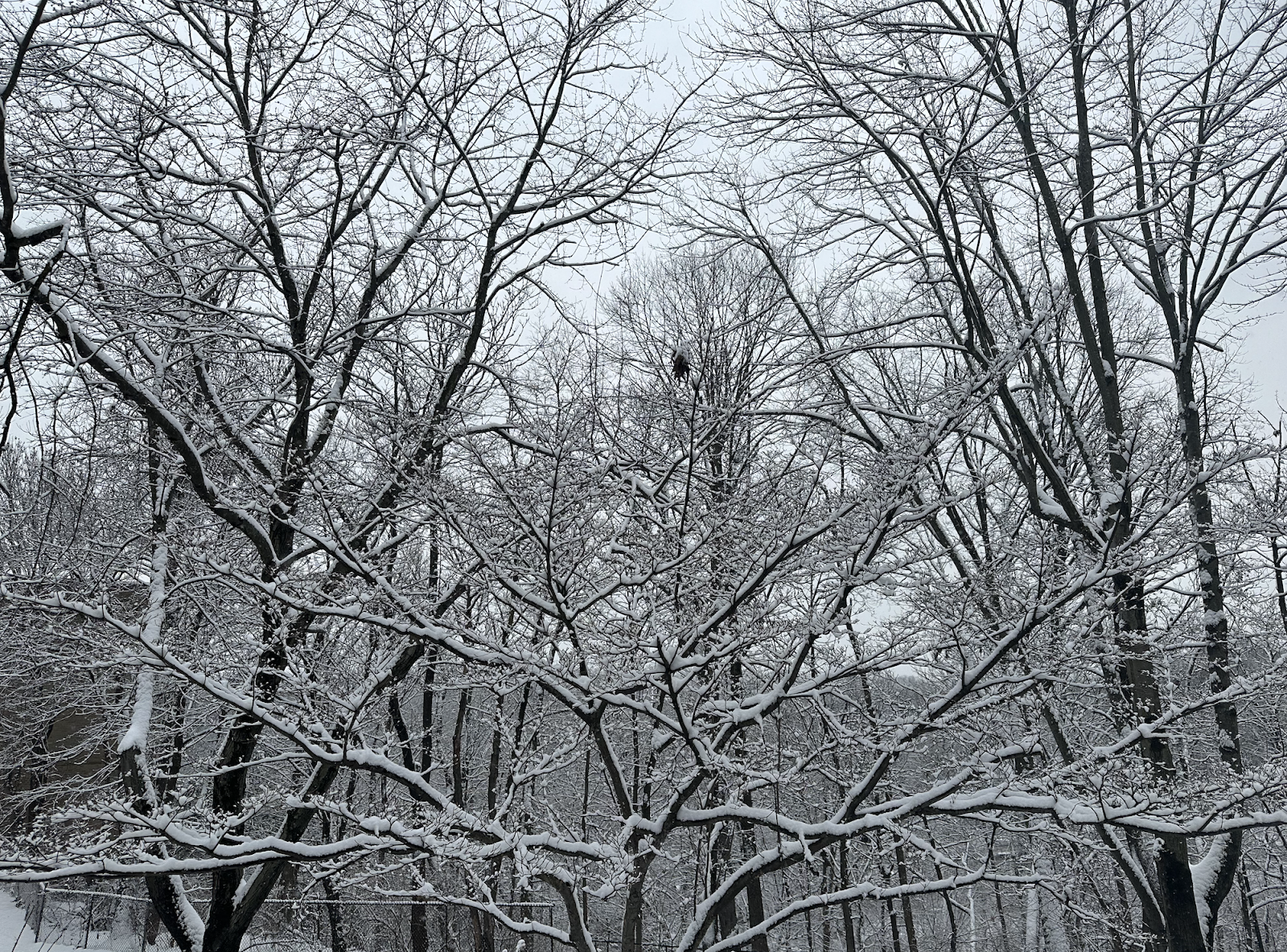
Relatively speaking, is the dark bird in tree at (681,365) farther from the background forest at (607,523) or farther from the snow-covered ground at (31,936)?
the snow-covered ground at (31,936)

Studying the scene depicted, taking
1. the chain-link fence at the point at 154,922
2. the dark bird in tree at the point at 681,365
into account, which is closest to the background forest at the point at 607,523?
the dark bird in tree at the point at 681,365

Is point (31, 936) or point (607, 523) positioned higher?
point (607, 523)

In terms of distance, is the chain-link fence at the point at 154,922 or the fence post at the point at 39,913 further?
the chain-link fence at the point at 154,922

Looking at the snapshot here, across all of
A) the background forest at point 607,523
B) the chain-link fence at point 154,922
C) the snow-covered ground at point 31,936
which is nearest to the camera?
the background forest at point 607,523

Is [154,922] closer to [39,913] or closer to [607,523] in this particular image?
[39,913]

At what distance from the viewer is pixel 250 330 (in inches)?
245

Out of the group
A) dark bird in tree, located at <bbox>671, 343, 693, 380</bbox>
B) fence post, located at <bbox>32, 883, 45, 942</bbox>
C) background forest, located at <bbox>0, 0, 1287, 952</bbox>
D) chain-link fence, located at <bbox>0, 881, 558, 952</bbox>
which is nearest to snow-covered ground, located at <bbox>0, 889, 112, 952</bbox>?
chain-link fence, located at <bbox>0, 881, 558, 952</bbox>

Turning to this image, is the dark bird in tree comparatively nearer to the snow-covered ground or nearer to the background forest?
the background forest

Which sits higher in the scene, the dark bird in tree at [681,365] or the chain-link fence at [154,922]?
the dark bird in tree at [681,365]

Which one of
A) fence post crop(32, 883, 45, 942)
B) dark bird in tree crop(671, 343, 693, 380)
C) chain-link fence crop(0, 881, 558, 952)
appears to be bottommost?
chain-link fence crop(0, 881, 558, 952)

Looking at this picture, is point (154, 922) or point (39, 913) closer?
point (39, 913)

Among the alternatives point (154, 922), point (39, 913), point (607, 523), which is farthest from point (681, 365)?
point (154, 922)

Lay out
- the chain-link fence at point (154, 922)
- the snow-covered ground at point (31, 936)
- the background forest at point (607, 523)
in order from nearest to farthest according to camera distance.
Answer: the background forest at point (607, 523), the snow-covered ground at point (31, 936), the chain-link fence at point (154, 922)

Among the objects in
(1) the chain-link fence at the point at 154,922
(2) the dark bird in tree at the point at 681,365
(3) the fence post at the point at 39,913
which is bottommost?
(1) the chain-link fence at the point at 154,922
